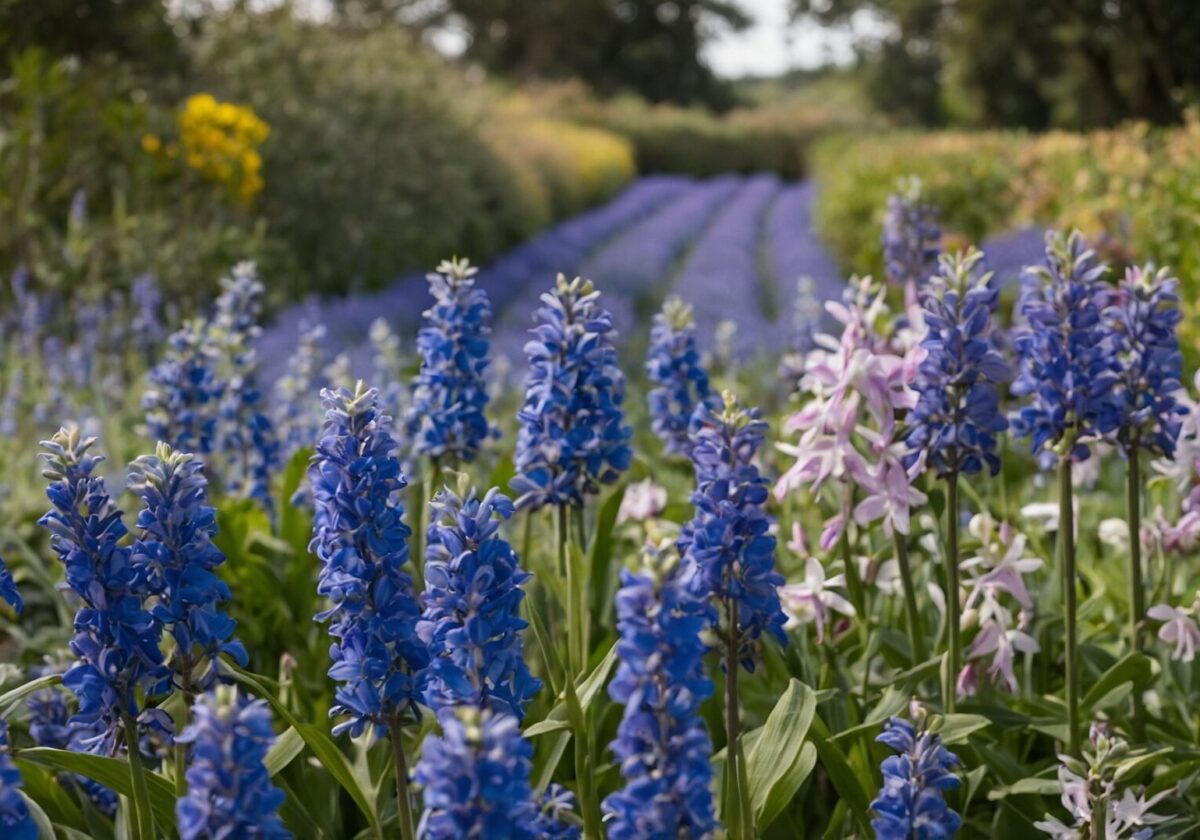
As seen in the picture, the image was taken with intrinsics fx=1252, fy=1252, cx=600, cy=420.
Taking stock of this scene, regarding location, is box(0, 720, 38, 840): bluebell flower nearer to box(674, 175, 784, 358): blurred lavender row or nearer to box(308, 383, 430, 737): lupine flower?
box(308, 383, 430, 737): lupine flower

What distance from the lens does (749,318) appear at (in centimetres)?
795

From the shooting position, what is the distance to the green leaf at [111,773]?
1.64m

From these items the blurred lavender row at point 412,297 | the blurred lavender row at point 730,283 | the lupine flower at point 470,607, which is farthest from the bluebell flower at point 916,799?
the blurred lavender row at point 730,283

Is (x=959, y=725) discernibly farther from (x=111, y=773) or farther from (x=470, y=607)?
(x=111, y=773)

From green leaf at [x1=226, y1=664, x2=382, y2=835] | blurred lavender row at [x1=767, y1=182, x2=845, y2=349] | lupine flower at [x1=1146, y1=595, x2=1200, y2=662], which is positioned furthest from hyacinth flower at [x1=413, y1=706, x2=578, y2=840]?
blurred lavender row at [x1=767, y1=182, x2=845, y2=349]

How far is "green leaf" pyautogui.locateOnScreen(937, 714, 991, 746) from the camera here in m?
1.88

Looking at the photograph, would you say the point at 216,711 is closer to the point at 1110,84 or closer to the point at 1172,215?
the point at 1172,215

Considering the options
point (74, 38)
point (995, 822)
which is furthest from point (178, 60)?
point (995, 822)

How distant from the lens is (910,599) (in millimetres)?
2207

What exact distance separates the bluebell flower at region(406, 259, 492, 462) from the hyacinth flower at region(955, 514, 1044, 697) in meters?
0.97

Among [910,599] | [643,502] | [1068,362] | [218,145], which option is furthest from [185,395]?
[218,145]

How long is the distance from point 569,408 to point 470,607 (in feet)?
2.42

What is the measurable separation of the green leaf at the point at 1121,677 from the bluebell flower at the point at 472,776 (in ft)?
4.41

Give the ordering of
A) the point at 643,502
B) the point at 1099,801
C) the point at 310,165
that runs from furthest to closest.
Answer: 1. the point at 310,165
2. the point at 643,502
3. the point at 1099,801
